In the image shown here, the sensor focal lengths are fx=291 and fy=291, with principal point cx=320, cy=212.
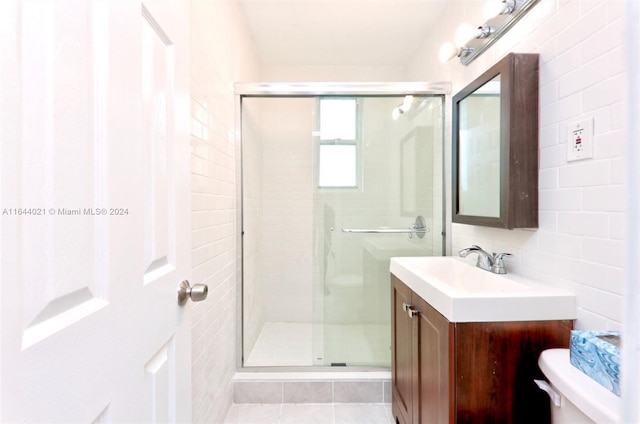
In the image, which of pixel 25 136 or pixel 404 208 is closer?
pixel 25 136

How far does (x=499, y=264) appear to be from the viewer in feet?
4.03

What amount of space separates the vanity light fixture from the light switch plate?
0.54 metres

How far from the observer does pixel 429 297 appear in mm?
1014

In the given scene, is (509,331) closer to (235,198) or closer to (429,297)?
(429,297)

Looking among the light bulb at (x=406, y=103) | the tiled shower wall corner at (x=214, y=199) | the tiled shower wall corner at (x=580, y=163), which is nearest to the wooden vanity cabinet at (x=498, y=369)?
the tiled shower wall corner at (x=580, y=163)

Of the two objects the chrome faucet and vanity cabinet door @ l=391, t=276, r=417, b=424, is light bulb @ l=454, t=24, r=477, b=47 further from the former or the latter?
vanity cabinet door @ l=391, t=276, r=417, b=424

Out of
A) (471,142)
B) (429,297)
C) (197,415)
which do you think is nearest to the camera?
(429,297)

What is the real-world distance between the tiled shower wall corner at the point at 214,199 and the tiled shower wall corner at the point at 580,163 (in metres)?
1.31

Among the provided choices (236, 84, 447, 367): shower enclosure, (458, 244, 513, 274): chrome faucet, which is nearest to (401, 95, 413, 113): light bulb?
(236, 84, 447, 367): shower enclosure

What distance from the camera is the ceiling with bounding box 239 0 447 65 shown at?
190 cm

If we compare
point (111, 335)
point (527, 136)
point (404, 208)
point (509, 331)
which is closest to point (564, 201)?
point (527, 136)

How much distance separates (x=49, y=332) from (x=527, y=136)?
1.41 meters

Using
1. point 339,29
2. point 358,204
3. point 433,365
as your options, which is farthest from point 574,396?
point 339,29

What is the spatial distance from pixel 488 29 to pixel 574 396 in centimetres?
144
